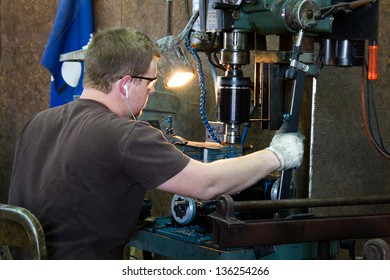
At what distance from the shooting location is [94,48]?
5.97 ft

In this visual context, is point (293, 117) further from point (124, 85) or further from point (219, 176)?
point (124, 85)

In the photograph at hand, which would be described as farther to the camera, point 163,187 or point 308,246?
point 308,246

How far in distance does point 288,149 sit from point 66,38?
1.70 meters

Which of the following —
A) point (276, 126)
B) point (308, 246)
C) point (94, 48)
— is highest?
point (94, 48)

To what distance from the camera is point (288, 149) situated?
71.9 inches

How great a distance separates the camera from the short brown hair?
1.79m

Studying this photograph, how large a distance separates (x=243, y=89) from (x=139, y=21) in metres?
1.27

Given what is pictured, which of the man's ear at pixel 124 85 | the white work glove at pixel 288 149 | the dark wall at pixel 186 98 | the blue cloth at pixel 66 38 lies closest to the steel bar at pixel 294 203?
the white work glove at pixel 288 149

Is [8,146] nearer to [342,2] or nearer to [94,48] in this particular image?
[94,48]

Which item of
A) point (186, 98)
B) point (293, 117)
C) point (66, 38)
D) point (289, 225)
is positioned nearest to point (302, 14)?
point (293, 117)

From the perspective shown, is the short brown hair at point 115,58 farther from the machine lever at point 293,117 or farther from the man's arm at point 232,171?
the machine lever at point 293,117

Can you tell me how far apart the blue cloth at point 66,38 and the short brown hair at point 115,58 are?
1309mm
